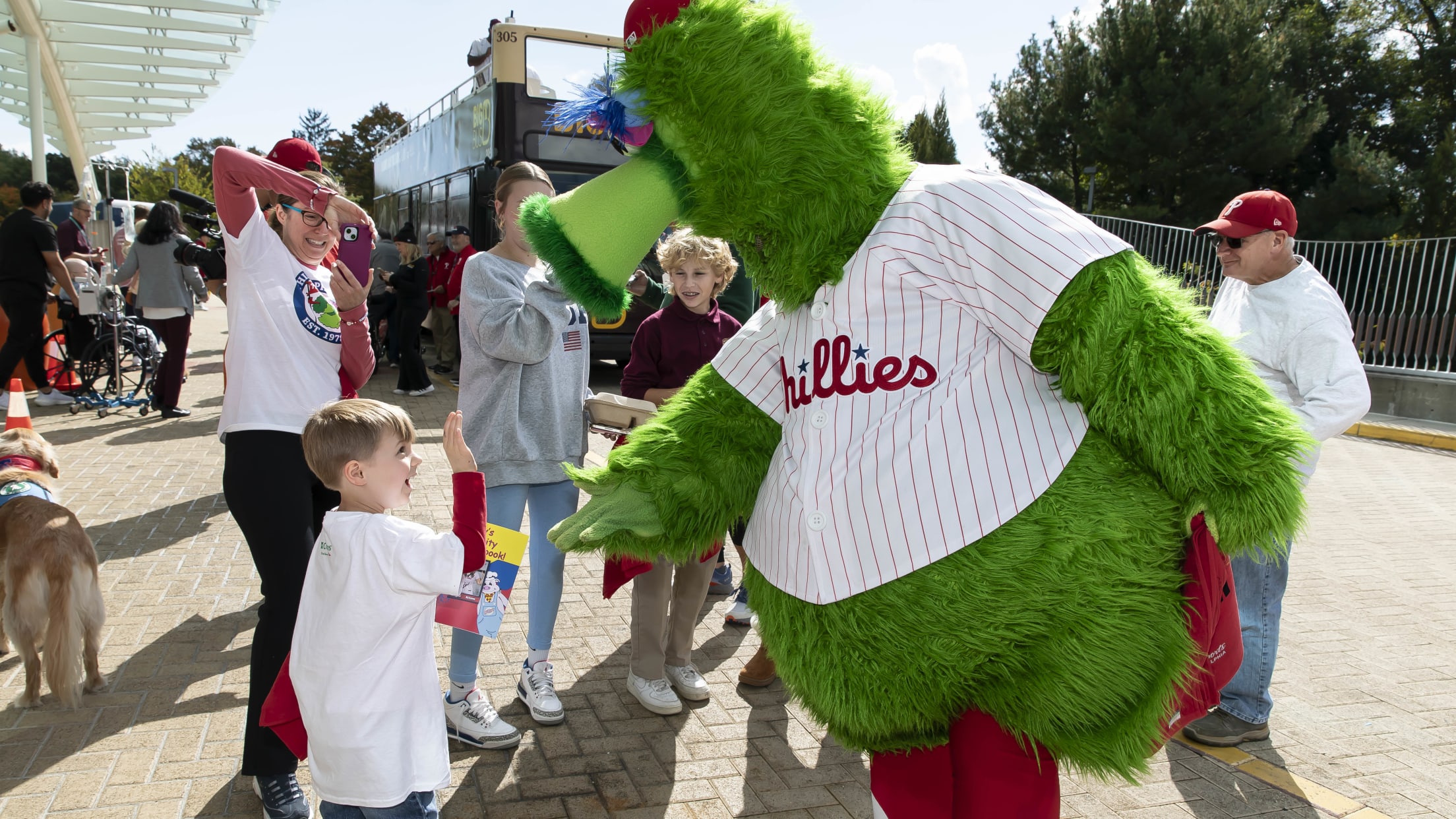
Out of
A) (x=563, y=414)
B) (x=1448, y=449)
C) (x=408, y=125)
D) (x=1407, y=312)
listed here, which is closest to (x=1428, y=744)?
(x=563, y=414)

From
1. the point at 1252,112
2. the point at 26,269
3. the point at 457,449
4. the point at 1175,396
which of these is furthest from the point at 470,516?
the point at 1252,112

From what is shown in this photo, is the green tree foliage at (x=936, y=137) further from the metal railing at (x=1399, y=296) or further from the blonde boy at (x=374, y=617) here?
the blonde boy at (x=374, y=617)

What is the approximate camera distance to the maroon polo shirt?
4.12 meters

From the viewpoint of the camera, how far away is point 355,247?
3256 millimetres

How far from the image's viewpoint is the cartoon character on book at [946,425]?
1678 millimetres

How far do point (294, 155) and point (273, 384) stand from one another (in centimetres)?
82

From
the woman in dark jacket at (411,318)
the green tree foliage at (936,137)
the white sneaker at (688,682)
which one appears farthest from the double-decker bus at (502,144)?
the green tree foliage at (936,137)

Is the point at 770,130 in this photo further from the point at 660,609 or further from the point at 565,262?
the point at 660,609

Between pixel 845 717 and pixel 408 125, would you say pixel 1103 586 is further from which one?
pixel 408 125

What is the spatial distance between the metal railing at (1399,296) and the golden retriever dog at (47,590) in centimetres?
1107

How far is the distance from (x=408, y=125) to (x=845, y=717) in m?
17.6

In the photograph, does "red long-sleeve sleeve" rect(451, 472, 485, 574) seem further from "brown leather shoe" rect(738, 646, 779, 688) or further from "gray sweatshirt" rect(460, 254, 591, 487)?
"brown leather shoe" rect(738, 646, 779, 688)

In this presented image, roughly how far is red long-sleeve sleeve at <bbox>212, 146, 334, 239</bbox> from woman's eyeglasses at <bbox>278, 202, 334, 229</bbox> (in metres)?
0.03

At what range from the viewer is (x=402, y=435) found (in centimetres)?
218
